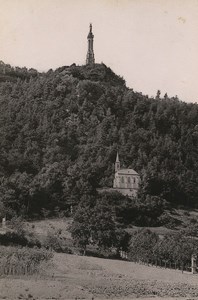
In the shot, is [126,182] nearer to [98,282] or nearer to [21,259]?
[21,259]

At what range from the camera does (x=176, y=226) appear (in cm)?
6675

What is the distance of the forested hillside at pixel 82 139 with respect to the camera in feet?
234

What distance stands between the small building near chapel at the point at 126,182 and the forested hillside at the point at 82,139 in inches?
41.8

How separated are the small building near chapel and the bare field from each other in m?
31.3

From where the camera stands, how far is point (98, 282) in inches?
1452

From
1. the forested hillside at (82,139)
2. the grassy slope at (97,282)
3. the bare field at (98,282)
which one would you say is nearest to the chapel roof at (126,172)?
the forested hillside at (82,139)

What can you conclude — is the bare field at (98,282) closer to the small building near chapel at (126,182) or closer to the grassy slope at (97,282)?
the grassy slope at (97,282)

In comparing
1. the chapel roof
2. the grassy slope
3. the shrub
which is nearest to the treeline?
the grassy slope

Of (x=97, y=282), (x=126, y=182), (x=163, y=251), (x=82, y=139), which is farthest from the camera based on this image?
(x=82, y=139)

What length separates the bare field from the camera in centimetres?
3247

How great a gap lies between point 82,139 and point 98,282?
187ft

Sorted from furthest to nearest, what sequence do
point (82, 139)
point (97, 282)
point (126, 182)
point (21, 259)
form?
Result: point (82, 139), point (126, 182), point (21, 259), point (97, 282)

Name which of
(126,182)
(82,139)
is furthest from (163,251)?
(82,139)

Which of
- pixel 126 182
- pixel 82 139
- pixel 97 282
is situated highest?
pixel 82 139
